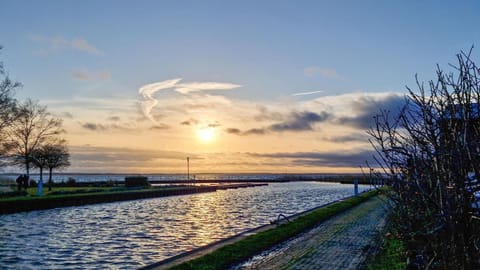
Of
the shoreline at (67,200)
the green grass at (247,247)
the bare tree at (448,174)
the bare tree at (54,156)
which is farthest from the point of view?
the bare tree at (54,156)

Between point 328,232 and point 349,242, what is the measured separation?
297 centimetres

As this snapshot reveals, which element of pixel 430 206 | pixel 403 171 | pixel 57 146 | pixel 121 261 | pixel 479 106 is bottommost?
pixel 121 261

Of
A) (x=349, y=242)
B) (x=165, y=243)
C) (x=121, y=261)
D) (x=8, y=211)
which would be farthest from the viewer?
(x=8, y=211)

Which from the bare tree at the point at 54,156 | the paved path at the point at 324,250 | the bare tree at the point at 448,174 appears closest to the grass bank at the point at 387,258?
the paved path at the point at 324,250

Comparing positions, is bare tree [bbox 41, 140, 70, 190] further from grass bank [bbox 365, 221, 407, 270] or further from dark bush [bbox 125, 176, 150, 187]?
grass bank [bbox 365, 221, 407, 270]

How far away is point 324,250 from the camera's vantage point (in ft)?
47.7

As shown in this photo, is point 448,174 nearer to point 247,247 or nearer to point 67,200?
point 247,247

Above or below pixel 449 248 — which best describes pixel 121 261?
below

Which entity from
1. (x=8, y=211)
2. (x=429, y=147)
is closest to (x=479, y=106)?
(x=429, y=147)

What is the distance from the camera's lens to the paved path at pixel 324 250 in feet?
40.9

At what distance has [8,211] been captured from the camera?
95.4 ft

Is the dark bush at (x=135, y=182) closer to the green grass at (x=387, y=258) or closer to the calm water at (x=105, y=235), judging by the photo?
the calm water at (x=105, y=235)

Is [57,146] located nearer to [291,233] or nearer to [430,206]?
[291,233]

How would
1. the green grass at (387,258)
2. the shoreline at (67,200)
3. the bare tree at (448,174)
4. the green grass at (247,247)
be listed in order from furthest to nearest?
the shoreline at (67,200), the green grass at (247,247), the green grass at (387,258), the bare tree at (448,174)
